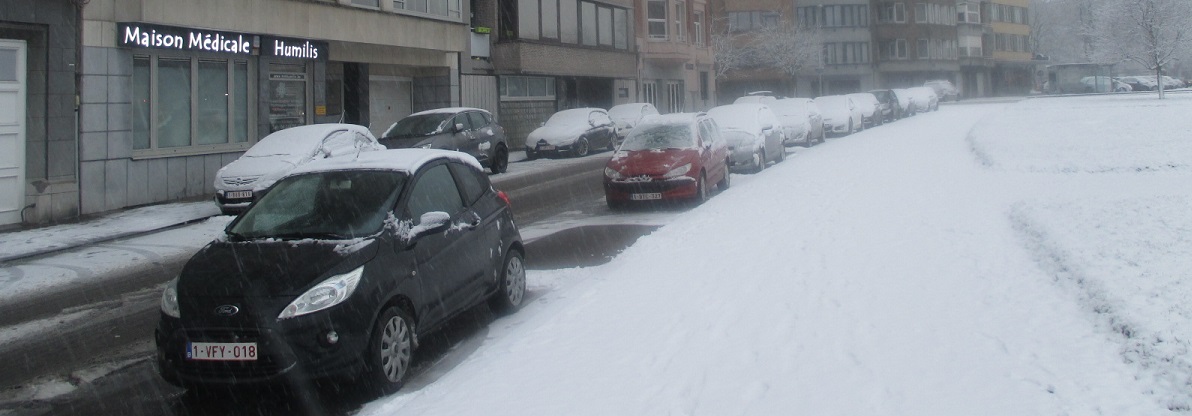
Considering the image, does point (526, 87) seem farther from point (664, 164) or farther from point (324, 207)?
point (324, 207)

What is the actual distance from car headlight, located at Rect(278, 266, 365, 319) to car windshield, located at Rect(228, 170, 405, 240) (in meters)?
0.57

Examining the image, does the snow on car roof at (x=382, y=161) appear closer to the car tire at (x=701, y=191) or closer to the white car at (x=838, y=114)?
the car tire at (x=701, y=191)

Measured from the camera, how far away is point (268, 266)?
6176 millimetres

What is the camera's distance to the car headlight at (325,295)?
5879 mm

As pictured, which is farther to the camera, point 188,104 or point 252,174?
point 188,104

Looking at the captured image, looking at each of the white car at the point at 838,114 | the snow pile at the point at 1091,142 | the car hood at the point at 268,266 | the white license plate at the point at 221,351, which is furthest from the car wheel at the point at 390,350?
the white car at the point at 838,114

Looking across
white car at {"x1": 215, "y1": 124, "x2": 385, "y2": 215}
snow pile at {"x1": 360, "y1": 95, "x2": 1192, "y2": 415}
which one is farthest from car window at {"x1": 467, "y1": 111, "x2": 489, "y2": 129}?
snow pile at {"x1": 360, "y1": 95, "x2": 1192, "y2": 415}

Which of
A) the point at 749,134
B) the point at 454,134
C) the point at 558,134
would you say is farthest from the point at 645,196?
the point at 558,134

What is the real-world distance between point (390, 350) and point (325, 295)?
621mm

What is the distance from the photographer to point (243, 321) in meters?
5.83

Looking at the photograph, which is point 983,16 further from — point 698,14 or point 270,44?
point 270,44

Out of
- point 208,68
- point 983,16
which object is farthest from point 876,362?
point 983,16

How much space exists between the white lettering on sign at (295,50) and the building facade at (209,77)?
2 cm

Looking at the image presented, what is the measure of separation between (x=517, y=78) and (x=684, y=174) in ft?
60.0
